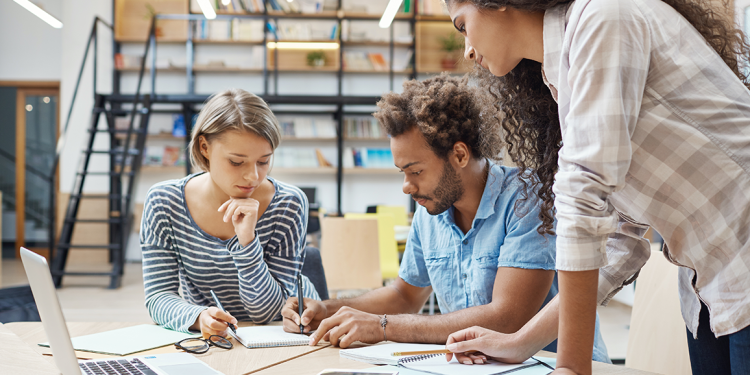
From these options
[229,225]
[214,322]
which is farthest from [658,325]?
[229,225]

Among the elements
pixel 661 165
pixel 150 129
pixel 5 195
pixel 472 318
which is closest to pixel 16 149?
pixel 5 195

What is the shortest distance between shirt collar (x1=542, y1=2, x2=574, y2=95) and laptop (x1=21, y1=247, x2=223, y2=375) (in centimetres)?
77

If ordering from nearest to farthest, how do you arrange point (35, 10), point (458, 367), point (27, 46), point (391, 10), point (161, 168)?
point (458, 367), point (391, 10), point (35, 10), point (161, 168), point (27, 46)

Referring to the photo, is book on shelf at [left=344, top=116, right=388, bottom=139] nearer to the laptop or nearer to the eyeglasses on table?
the eyeglasses on table

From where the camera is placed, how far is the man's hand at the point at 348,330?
3.72 ft

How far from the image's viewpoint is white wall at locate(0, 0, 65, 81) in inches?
284

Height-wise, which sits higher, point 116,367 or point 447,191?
point 447,191

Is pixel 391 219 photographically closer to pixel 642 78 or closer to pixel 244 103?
pixel 244 103

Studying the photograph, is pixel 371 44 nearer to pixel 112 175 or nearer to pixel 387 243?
pixel 112 175

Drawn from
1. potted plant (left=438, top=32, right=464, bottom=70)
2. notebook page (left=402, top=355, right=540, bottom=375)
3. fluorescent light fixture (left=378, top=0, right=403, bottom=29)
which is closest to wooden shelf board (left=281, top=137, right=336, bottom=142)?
potted plant (left=438, top=32, right=464, bottom=70)

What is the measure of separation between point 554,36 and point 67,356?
86 cm

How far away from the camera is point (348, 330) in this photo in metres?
1.15

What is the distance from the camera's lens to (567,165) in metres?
0.71

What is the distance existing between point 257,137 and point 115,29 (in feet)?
21.5
